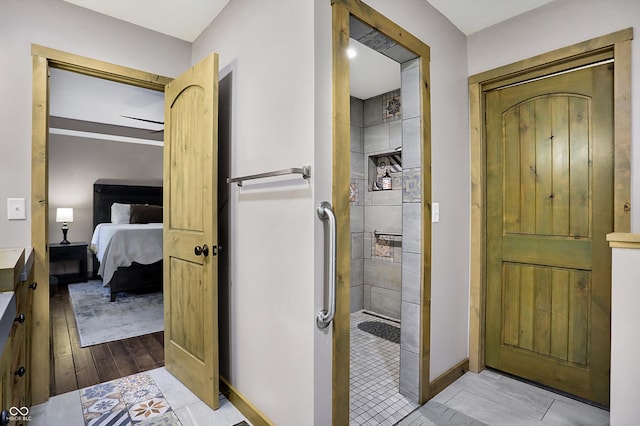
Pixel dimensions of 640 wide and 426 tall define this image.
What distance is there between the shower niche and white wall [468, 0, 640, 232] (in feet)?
4.31

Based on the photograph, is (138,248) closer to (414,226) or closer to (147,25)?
(147,25)

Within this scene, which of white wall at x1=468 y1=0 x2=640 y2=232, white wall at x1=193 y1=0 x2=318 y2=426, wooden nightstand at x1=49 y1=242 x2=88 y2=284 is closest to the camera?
white wall at x1=193 y1=0 x2=318 y2=426

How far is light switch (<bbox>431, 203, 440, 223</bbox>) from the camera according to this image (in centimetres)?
213

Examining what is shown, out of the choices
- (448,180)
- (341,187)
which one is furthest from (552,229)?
(341,187)

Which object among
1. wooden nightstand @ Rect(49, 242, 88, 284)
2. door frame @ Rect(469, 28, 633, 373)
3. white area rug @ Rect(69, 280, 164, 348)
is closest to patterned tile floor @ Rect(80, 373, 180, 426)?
white area rug @ Rect(69, 280, 164, 348)

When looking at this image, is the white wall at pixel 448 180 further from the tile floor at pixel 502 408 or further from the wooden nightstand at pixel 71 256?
the wooden nightstand at pixel 71 256

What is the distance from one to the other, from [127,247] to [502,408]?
4299 millimetres

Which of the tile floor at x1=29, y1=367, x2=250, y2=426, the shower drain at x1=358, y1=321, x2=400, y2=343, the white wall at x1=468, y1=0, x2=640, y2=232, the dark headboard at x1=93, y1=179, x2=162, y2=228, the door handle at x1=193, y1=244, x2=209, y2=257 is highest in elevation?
the white wall at x1=468, y1=0, x2=640, y2=232

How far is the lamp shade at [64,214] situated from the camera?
5.25 meters

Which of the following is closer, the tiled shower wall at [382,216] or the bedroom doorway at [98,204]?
the bedroom doorway at [98,204]

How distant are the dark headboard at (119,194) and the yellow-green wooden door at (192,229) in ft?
13.9

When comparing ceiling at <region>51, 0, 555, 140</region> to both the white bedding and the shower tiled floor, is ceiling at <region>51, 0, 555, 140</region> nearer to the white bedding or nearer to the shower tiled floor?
the white bedding

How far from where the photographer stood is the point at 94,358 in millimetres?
2619

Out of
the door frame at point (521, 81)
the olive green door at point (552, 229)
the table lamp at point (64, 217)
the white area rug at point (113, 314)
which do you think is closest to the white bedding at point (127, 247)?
the white area rug at point (113, 314)
